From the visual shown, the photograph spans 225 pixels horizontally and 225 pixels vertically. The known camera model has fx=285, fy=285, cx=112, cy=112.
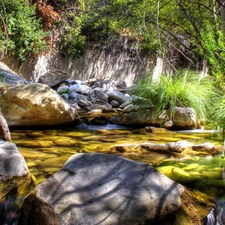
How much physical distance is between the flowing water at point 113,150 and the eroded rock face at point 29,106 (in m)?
0.17

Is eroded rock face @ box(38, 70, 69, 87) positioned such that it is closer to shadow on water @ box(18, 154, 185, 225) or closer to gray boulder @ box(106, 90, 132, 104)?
gray boulder @ box(106, 90, 132, 104)

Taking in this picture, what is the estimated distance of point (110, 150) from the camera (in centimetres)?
319

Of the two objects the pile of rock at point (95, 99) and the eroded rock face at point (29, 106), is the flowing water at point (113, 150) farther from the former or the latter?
the pile of rock at point (95, 99)

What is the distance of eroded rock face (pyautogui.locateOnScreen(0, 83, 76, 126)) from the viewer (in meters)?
4.35

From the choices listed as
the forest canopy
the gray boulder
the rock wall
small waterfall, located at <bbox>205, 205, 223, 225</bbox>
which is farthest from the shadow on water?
the rock wall

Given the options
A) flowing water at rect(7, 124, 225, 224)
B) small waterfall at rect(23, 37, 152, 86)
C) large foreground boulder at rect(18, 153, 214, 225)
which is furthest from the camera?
small waterfall at rect(23, 37, 152, 86)

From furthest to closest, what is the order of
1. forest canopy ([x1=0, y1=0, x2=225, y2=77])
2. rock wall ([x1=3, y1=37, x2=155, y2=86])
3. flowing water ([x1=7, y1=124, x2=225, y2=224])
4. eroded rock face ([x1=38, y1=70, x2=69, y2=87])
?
1. rock wall ([x1=3, y1=37, x2=155, y2=86])
2. eroded rock face ([x1=38, y1=70, x2=69, y2=87])
3. forest canopy ([x1=0, y1=0, x2=225, y2=77])
4. flowing water ([x1=7, y1=124, x2=225, y2=224])

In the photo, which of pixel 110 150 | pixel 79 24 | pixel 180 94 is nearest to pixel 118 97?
pixel 180 94

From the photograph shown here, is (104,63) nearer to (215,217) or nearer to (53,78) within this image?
(53,78)

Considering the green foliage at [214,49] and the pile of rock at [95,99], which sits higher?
the green foliage at [214,49]

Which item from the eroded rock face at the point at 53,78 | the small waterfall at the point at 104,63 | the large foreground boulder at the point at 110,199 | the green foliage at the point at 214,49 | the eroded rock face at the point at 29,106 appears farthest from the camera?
the small waterfall at the point at 104,63

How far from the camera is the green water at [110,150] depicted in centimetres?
238

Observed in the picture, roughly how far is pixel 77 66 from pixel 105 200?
892 centimetres

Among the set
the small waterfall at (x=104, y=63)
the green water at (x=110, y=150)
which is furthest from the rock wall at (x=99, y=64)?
the green water at (x=110, y=150)
